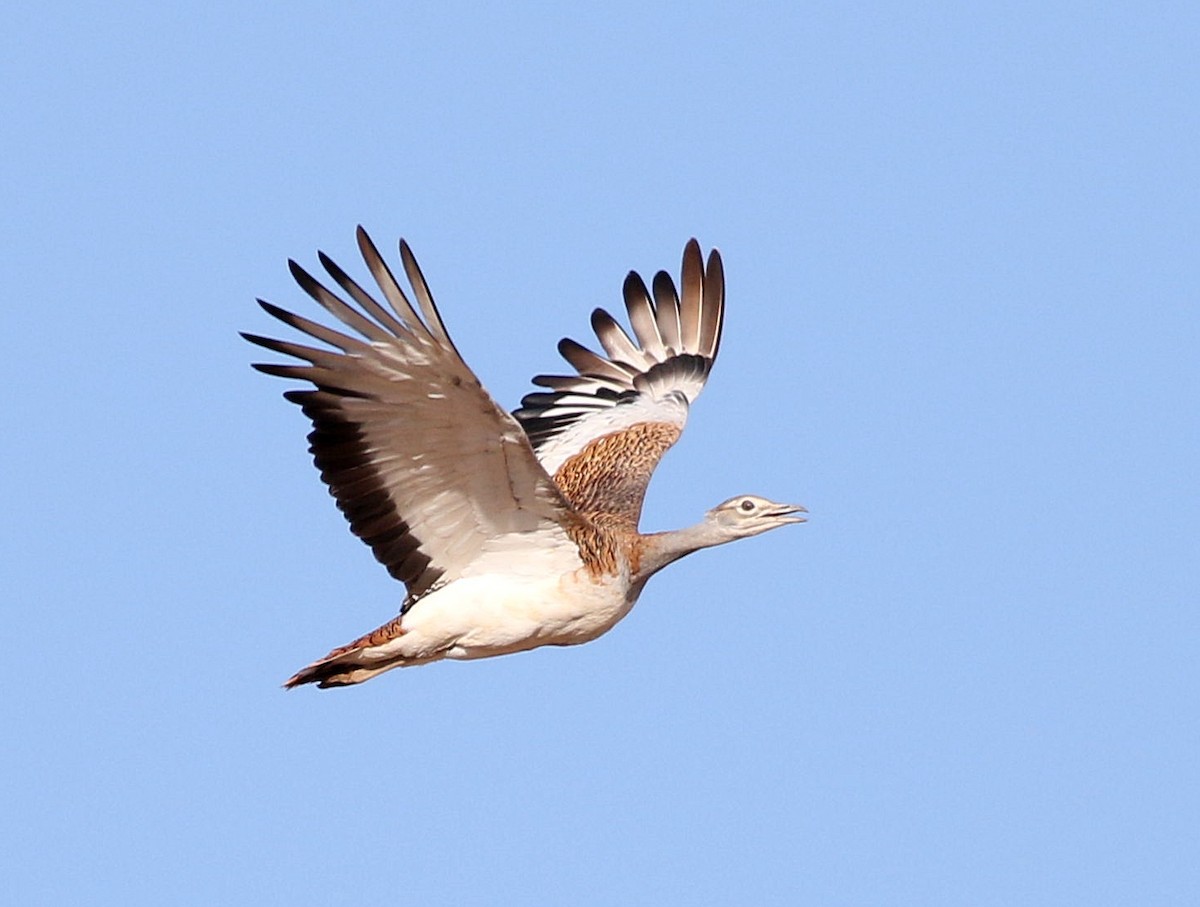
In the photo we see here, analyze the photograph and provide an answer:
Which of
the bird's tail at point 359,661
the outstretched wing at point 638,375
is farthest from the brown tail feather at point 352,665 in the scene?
the outstretched wing at point 638,375

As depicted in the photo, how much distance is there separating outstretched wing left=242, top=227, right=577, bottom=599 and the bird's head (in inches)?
48.6

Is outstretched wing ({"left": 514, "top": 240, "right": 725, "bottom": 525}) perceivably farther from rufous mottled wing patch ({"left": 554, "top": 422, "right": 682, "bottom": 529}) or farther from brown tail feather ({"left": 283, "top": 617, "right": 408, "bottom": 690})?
brown tail feather ({"left": 283, "top": 617, "right": 408, "bottom": 690})

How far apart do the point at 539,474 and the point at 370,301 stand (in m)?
1.63

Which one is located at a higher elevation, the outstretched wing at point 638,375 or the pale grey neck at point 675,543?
the outstretched wing at point 638,375

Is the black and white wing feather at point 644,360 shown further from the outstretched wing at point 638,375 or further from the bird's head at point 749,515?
the bird's head at point 749,515

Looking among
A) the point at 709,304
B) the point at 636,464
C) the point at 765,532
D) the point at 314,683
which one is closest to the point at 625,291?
the point at 709,304

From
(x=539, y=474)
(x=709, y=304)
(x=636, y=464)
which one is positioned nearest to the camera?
(x=539, y=474)

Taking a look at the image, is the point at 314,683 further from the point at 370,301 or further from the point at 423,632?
the point at 370,301

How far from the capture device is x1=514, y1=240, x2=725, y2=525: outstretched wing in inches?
696

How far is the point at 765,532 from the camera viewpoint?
1493 cm

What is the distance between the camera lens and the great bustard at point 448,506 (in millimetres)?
12805

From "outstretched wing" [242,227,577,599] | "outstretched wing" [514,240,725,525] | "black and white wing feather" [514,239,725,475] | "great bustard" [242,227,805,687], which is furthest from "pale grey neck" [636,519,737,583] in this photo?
"black and white wing feather" [514,239,725,475]

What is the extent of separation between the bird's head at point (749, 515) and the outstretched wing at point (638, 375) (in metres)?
2.42

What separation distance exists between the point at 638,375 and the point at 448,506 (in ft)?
15.9
